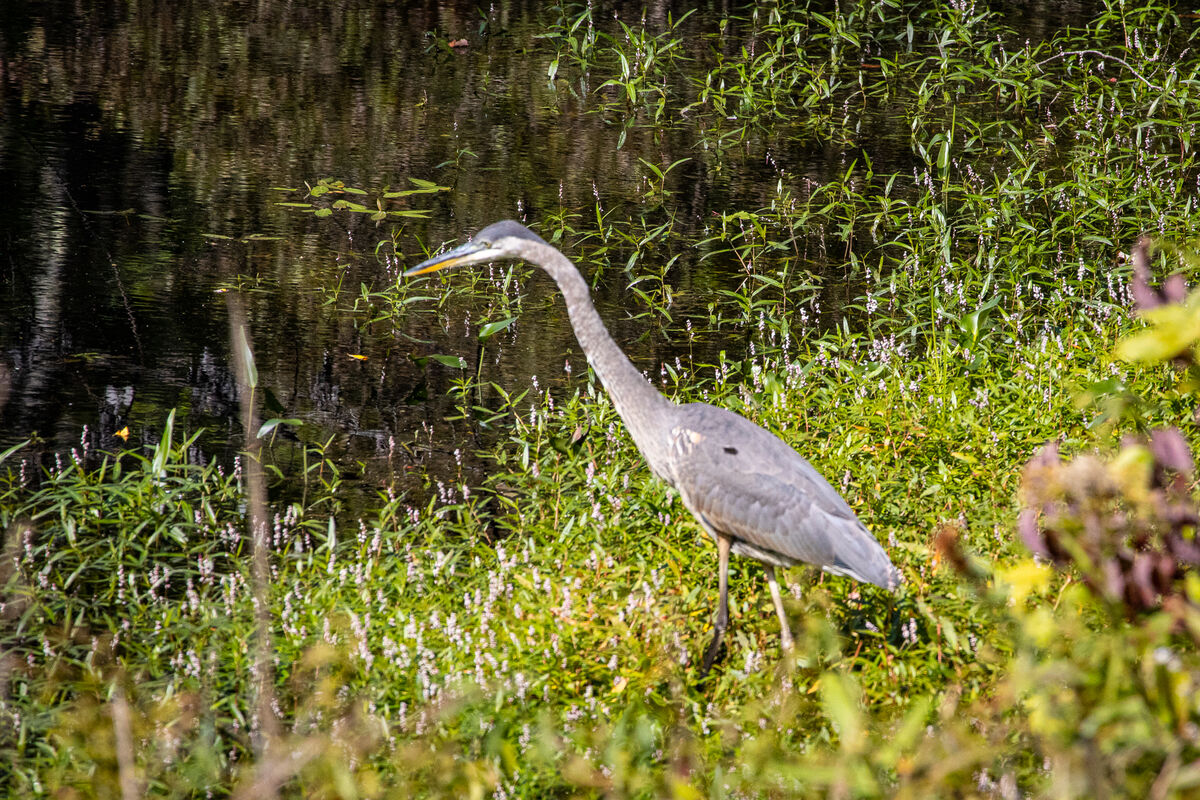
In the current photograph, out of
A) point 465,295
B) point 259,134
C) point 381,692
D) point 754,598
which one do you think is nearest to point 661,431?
point 754,598

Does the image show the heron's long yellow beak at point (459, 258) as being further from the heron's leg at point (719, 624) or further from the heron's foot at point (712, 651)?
the heron's foot at point (712, 651)

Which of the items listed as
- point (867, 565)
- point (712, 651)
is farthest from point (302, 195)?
point (867, 565)

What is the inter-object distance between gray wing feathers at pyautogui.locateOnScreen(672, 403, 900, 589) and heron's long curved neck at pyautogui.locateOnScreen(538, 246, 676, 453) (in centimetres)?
11

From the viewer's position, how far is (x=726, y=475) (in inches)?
156

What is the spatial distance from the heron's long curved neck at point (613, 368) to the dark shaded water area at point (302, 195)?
4.23 ft

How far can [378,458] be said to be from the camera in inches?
210

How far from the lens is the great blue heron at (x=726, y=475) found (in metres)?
3.79

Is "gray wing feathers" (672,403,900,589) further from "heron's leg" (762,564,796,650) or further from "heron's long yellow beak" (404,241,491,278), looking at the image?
"heron's long yellow beak" (404,241,491,278)

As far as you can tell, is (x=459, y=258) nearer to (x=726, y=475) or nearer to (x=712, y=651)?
(x=726, y=475)

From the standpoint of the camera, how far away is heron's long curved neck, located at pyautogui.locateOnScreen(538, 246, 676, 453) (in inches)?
165

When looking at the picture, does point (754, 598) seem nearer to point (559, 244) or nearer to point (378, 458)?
point (378, 458)

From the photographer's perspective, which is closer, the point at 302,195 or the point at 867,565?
the point at 867,565

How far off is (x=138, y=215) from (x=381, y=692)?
15.4 ft

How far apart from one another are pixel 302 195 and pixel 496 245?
3.96m
